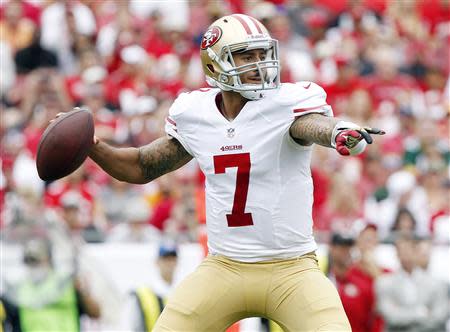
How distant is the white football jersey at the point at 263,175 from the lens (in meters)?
4.77

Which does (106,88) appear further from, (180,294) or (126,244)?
(180,294)

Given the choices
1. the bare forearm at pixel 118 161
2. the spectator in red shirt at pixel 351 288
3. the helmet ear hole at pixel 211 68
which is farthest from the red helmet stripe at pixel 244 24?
the spectator in red shirt at pixel 351 288

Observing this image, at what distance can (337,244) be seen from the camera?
774cm

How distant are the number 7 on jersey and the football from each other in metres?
0.58

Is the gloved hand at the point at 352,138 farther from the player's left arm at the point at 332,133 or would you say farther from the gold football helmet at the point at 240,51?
the gold football helmet at the point at 240,51

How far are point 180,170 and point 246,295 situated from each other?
4.40 meters

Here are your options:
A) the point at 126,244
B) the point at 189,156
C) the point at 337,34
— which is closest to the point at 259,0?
the point at 337,34

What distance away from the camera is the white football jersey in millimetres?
4770

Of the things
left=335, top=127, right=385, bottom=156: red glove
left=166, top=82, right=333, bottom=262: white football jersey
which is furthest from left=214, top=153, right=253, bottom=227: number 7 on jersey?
left=335, top=127, right=385, bottom=156: red glove

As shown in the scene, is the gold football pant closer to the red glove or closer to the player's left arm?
the player's left arm

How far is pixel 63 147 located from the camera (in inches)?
191

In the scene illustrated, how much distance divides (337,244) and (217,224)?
2.94 m

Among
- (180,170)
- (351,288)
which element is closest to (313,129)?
(351,288)

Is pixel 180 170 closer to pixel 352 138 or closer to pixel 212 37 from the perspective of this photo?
pixel 212 37
